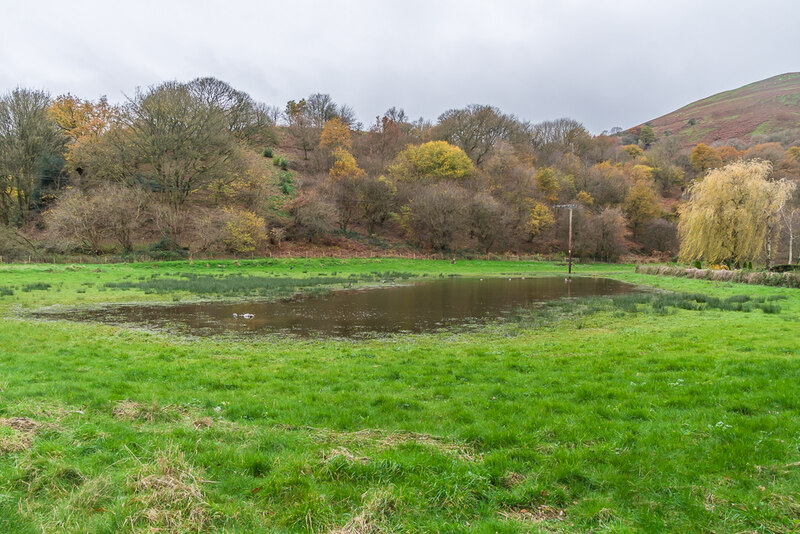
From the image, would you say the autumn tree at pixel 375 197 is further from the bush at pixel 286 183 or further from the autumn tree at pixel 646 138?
the autumn tree at pixel 646 138

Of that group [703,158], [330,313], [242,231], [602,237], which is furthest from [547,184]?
[330,313]

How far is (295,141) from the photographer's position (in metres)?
90.6

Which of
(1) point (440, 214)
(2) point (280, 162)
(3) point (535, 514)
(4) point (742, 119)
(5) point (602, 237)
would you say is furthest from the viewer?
(4) point (742, 119)

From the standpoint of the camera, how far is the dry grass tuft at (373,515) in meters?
3.58

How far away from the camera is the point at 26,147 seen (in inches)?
1983

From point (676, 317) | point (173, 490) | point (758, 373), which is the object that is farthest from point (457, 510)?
point (676, 317)

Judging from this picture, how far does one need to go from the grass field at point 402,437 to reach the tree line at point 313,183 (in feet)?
118

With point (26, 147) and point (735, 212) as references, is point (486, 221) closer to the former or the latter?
point (735, 212)

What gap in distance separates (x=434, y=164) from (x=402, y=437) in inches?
2612

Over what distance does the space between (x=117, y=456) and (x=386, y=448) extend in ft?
9.95

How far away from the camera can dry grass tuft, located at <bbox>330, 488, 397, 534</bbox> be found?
358 cm

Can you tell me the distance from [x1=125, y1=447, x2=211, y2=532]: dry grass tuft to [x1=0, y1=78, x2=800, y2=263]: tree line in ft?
140

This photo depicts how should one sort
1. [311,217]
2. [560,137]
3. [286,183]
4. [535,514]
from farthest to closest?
[560,137] → [286,183] → [311,217] → [535,514]

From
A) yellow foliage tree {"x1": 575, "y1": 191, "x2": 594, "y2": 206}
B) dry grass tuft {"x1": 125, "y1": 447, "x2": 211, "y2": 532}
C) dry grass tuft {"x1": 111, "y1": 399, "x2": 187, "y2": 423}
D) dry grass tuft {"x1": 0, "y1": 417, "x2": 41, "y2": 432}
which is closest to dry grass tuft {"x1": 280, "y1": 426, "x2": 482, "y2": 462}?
dry grass tuft {"x1": 125, "y1": 447, "x2": 211, "y2": 532}
